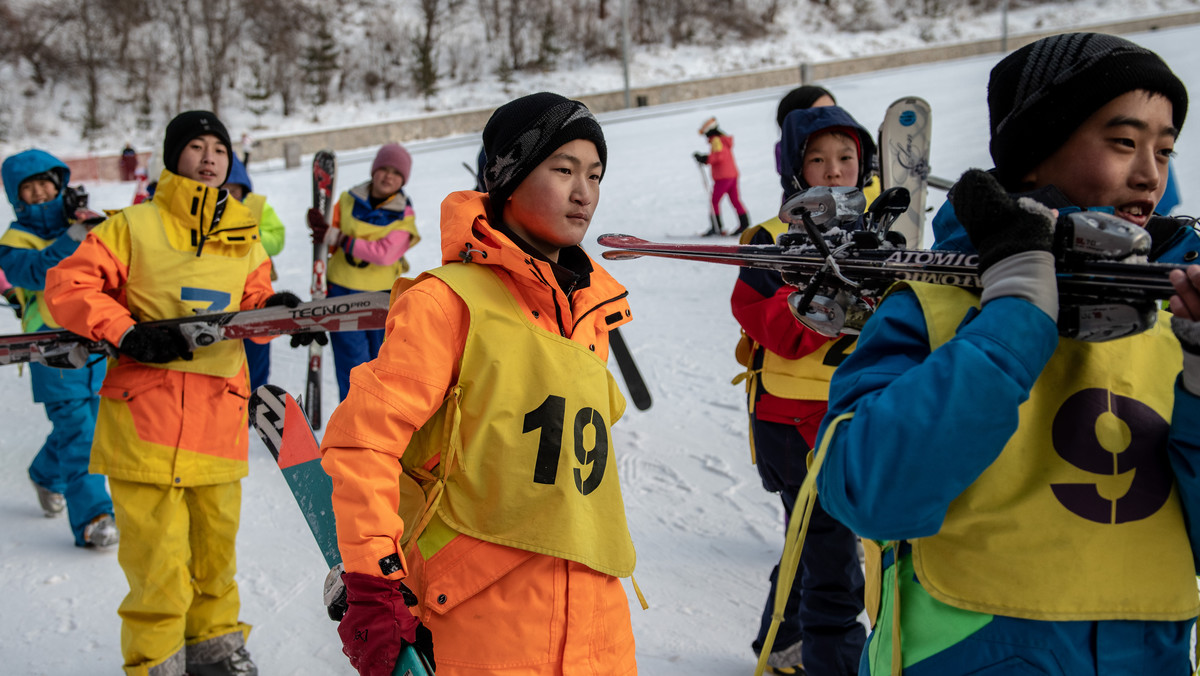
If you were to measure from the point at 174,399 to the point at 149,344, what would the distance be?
25 centimetres

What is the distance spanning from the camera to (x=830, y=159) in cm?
285

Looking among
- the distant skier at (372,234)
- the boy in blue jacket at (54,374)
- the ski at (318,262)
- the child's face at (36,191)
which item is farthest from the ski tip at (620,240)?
the child's face at (36,191)

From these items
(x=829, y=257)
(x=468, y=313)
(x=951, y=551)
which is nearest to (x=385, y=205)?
(x=468, y=313)

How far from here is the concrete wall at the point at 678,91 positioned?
89.8 ft

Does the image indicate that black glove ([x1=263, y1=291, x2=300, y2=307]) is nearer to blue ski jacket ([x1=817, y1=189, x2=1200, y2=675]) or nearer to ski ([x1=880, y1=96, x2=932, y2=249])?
ski ([x1=880, y1=96, x2=932, y2=249])

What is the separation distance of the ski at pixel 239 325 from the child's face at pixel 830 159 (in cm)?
158

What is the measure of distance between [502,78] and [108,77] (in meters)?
16.3

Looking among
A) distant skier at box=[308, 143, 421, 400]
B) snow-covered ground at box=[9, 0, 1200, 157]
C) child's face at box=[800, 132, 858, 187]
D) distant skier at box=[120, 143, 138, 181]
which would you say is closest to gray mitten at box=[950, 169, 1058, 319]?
child's face at box=[800, 132, 858, 187]

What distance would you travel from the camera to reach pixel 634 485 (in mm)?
Result: 4590

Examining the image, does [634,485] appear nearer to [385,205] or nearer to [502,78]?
[385,205]

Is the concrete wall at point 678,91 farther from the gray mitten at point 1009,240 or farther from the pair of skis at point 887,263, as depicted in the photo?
the gray mitten at point 1009,240

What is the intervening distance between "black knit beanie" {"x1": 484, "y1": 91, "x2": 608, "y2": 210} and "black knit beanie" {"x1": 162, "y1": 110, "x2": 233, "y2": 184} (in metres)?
1.81

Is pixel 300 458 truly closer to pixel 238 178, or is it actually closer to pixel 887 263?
pixel 887 263

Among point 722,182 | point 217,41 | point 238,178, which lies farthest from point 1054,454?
point 217,41
